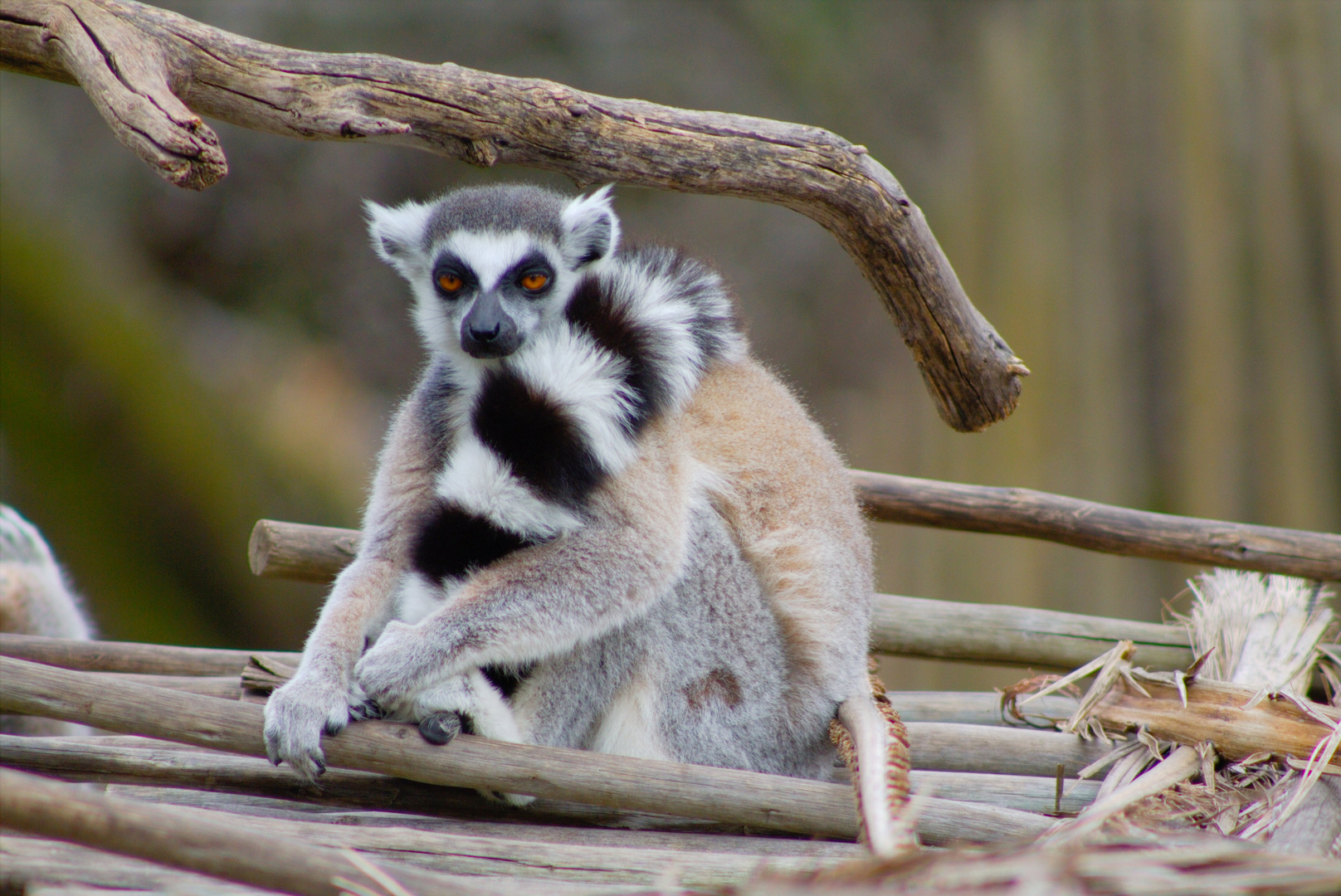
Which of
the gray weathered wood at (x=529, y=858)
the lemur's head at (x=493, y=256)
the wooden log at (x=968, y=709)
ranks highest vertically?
the lemur's head at (x=493, y=256)

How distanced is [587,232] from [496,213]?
9.9 inches

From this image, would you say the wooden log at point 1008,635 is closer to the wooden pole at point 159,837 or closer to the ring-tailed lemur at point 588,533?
the ring-tailed lemur at point 588,533

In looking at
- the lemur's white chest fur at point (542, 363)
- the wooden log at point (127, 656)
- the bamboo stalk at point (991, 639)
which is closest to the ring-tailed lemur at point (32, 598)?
the wooden log at point (127, 656)

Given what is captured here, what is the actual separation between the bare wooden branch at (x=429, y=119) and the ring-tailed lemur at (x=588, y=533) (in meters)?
0.34

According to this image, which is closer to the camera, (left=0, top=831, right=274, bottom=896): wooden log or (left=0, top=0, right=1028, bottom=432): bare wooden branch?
(left=0, top=831, right=274, bottom=896): wooden log

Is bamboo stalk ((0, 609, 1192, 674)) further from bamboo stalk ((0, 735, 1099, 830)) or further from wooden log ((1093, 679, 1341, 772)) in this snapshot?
bamboo stalk ((0, 735, 1099, 830))

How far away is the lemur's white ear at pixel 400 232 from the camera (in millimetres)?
2910

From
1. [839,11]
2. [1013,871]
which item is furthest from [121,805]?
[839,11]

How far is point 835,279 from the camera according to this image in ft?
26.5

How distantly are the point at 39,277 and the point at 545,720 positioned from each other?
5.37m

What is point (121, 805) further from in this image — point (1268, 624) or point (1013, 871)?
point (1268, 624)

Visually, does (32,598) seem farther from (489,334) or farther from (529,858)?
(529,858)

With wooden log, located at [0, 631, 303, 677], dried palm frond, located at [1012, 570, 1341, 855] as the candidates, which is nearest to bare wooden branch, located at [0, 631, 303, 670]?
wooden log, located at [0, 631, 303, 677]

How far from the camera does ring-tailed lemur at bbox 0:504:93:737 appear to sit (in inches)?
151
